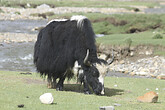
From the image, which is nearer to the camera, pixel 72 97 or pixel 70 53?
pixel 72 97

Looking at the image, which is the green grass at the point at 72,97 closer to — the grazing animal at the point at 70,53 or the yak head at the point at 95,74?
the yak head at the point at 95,74

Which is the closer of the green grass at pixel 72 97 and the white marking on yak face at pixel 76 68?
the green grass at pixel 72 97

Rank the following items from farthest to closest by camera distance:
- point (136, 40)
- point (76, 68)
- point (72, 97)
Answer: point (136, 40), point (76, 68), point (72, 97)

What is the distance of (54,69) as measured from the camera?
37.1ft

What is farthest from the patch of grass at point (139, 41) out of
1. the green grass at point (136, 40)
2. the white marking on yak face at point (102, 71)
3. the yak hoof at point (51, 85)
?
the white marking on yak face at point (102, 71)

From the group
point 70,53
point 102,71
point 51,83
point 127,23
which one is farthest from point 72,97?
point 127,23

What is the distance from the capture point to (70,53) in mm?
10953

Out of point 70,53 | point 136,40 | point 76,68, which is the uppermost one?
point 70,53

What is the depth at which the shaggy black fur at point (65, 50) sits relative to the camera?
1089cm

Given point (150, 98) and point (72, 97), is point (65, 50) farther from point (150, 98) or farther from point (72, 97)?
point (150, 98)

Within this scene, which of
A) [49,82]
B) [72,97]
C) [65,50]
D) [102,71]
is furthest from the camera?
[49,82]

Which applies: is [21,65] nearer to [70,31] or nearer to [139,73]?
[139,73]

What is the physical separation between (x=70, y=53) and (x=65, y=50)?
22cm

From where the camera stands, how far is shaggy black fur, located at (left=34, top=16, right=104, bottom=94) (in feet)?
35.7
